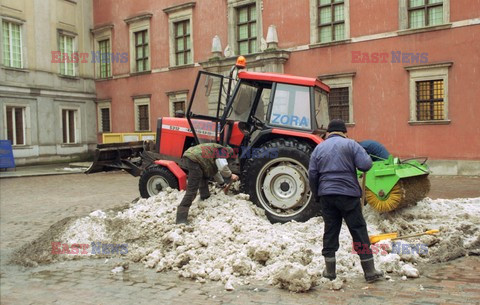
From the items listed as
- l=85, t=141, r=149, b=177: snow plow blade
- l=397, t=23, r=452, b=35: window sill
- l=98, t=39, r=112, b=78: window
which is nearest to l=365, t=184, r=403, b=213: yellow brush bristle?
l=85, t=141, r=149, b=177: snow plow blade

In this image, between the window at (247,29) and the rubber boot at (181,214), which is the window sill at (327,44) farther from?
the rubber boot at (181,214)

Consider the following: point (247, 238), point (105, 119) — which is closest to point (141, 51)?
point (105, 119)

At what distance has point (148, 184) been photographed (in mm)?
8695

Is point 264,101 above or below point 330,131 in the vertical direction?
above

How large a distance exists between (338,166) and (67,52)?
26.1 meters

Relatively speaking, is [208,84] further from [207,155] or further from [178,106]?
[178,106]

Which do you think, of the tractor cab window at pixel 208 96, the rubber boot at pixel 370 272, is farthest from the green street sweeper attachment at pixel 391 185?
the tractor cab window at pixel 208 96

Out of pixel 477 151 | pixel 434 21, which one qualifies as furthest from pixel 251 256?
pixel 434 21

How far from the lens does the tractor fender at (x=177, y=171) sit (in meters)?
8.38

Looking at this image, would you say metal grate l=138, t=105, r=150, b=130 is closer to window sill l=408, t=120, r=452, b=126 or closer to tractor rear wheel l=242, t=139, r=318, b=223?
window sill l=408, t=120, r=452, b=126

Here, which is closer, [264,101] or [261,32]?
[264,101]

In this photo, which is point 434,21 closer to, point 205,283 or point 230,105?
point 230,105

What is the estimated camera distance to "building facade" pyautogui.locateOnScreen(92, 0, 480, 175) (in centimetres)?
1667

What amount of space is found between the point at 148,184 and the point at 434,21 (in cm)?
1346
